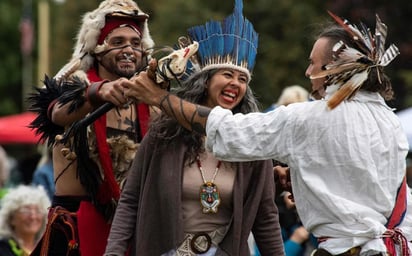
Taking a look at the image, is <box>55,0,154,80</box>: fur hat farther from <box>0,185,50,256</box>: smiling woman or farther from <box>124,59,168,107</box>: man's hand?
<box>0,185,50,256</box>: smiling woman

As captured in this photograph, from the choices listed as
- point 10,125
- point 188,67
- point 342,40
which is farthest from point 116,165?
point 10,125

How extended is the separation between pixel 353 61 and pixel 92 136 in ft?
6.87

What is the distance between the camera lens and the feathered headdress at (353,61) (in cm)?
452

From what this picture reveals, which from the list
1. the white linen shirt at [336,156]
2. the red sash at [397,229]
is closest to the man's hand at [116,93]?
the white linen shirt at [336,156]

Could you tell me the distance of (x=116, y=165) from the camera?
616 cm

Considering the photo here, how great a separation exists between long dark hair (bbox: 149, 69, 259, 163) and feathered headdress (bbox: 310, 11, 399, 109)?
0.92 metres

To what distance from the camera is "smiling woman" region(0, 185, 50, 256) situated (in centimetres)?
842

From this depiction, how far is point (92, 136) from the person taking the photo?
20.2ft

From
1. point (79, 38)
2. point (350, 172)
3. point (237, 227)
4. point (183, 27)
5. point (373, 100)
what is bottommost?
point (237, 227)

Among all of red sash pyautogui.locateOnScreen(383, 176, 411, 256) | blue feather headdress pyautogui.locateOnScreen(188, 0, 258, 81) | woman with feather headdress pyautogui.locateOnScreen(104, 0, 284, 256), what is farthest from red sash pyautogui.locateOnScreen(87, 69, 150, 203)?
red sash pyautogui.locateOnScreen(383, 176, 411, 256)

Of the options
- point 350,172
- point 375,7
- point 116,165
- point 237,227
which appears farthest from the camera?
point 375,7

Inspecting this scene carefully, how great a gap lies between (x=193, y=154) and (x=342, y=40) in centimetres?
108

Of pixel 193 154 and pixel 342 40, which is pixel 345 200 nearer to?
pixel 342 40

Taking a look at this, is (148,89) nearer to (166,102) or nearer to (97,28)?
(166,102)
